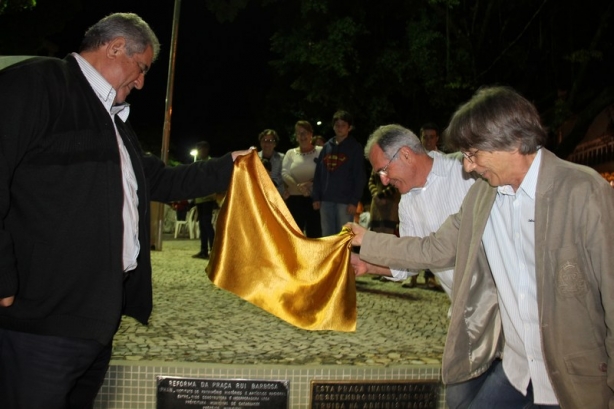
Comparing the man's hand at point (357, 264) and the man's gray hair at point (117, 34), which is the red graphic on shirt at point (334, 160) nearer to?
the man's hand at point (357, 264)

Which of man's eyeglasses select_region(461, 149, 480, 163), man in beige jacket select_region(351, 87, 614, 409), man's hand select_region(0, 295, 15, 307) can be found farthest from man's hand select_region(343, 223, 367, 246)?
man's hand select_region(0, 295, 15, 307)

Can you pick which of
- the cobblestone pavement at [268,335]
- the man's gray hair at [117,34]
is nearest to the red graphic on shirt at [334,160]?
the cobblestone pavement at [268,335]

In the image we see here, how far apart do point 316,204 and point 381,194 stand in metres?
0.96

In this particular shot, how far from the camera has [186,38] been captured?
31.2m

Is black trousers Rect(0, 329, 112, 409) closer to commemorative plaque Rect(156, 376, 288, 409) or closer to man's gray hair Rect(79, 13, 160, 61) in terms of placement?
man's gray hair Rect(79, 13, 160, 61)

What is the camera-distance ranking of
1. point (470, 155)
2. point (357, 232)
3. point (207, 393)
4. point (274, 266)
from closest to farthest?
1. point (470, 155)
2. point (357, 232)
3. point (274, 266)
4. point (207, 393)

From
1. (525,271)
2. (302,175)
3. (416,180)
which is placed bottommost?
(525,271)

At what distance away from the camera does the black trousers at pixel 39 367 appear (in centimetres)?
248

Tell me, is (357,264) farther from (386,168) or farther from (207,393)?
(207,393)

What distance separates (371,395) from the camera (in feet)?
13.7

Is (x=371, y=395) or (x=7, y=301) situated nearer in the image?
(x=7, y=301)

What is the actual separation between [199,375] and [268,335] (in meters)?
1.17

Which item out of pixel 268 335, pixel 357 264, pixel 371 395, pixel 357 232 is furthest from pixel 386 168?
pixel 268 335

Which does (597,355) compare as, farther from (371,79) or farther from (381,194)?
(371,79)
